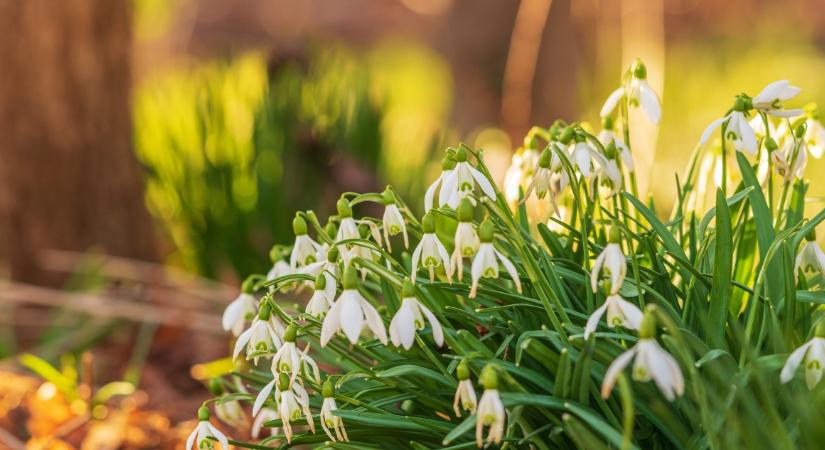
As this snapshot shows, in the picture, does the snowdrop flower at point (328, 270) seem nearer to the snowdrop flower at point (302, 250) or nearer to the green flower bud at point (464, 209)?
the snowdrop flower at point (302, 250)

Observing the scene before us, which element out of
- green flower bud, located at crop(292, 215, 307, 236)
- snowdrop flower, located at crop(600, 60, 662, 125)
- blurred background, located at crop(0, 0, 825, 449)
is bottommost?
blurred background, located at crop(0, 0, 825, 449)

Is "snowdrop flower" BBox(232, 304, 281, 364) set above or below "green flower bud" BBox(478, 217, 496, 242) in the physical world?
below

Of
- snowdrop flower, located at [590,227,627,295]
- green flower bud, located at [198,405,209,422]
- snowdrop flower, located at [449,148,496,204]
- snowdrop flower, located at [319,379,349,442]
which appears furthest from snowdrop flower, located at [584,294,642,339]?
green flower bud, located at [198,405,209,422]

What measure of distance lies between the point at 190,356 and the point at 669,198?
3.07 m

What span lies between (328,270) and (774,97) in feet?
2.13

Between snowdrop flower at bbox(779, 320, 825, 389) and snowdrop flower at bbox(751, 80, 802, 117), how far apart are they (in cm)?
35

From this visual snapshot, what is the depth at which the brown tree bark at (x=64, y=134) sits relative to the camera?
9.96 ft

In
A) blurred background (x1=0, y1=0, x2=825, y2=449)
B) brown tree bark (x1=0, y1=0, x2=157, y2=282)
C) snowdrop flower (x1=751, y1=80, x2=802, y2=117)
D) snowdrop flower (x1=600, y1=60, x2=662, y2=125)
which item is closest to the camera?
snowdrop flower (x1=751, y1=80, x2=802, y2=117)

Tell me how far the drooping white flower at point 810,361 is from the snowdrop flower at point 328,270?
560mm

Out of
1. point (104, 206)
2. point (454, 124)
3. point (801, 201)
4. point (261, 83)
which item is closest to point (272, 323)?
point (801, 201)

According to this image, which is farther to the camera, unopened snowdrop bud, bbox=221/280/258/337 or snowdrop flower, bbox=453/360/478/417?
unopened snowdrop bud, bbox=221/280/258/337

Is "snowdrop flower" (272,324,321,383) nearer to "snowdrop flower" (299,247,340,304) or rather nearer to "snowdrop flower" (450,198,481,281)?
"snowdrop flower" (299,247,340,304)

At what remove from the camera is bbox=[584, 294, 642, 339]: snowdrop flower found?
3.61 feet

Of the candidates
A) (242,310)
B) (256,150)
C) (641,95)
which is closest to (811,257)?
(641,95)
